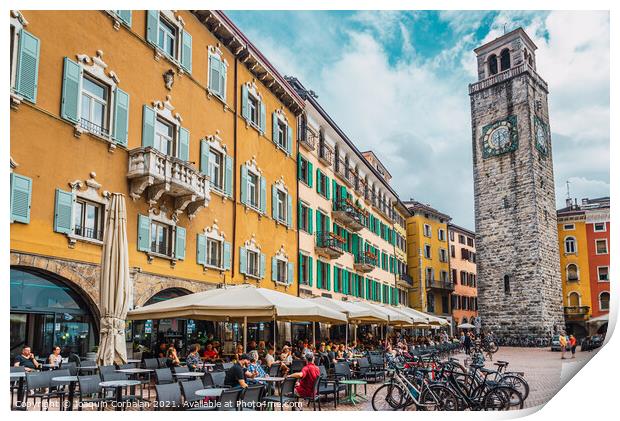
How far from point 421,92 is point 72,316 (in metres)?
9.32

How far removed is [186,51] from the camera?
18000mm

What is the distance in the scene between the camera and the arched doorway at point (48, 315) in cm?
1177

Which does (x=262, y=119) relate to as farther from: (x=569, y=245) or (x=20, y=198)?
(x=569, y=245)

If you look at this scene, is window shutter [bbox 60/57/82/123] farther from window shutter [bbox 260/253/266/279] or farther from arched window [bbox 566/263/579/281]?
arched window [bbox 566/263/579/281]

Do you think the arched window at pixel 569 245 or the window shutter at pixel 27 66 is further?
the arched window at pixel 569 245

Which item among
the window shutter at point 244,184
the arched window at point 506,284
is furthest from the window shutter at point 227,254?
the arched window at point 506,284

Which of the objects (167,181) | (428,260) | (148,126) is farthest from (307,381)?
(428,260)

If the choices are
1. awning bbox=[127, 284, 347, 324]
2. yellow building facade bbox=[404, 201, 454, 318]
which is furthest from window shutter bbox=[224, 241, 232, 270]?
yellow building facade bbox=[404, 201, 454, 318]

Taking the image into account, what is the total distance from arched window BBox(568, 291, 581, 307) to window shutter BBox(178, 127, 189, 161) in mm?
19713

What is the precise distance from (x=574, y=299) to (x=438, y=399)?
70.8 feet

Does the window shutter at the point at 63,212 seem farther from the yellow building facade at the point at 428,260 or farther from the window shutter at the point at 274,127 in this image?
the yellow building facade at the point at 428,260

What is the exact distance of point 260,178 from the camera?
22.3 metres

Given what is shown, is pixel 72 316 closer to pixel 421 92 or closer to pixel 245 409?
pixel 245 409

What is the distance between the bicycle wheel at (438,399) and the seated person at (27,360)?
6.93 meters
